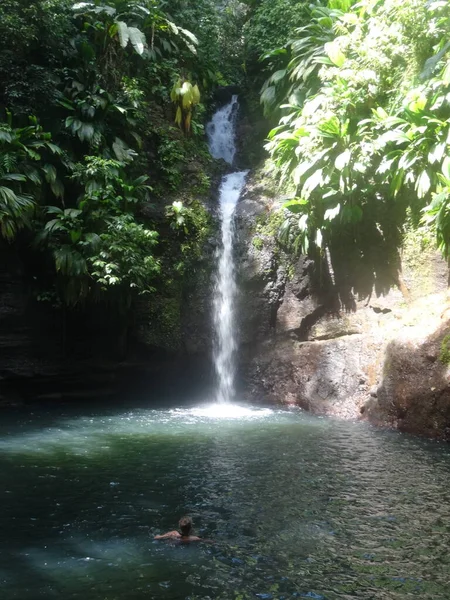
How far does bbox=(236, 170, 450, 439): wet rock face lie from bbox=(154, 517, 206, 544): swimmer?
4.95 m

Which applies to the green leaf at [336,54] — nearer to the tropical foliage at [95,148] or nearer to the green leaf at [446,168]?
the green leaf at [446,168]

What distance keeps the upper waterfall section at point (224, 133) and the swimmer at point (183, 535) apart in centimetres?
1254

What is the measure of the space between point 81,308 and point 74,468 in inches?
244

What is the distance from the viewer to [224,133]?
16.9 metres

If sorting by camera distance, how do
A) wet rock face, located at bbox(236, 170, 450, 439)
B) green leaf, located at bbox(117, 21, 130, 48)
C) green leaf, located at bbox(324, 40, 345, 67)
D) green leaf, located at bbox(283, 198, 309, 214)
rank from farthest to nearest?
1. green leaf, located at bbox(117, 21, 130, 48)
2. green leaf, located at bbox(324, 40, 345, 67)
3. green leaf, located at bbox(283, 198, 309, 214)
4. wet rock face, located at bbox(236, 170, 450, 439)

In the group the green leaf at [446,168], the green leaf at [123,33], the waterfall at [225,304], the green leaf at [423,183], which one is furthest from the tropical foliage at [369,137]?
the green leaf at [123,33]

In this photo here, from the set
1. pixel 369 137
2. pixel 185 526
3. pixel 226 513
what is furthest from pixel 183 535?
pixel 369 137

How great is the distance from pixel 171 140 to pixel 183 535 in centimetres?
1143

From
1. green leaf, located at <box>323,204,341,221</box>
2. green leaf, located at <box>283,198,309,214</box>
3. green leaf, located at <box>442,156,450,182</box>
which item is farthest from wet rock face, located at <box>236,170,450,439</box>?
green leaf, located at <box>442,156,450,182</box>

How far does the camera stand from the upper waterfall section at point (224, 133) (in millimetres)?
16500

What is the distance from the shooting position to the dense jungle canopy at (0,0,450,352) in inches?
401

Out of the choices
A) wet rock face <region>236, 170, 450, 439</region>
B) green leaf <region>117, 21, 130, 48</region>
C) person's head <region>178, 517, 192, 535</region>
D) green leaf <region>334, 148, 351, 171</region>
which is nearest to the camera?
person's head <region>178, 517, 192, 535</region>

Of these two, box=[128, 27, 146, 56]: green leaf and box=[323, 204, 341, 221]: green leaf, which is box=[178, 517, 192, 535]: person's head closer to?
box=[323, 204, 341, 221]: green leaf

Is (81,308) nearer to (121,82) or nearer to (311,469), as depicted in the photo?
(121,82)
